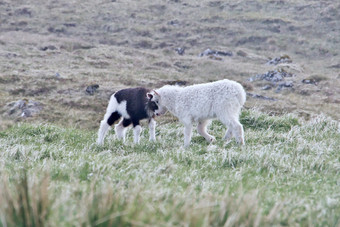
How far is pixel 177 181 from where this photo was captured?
199 inches

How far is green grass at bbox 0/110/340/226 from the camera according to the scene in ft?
9.23

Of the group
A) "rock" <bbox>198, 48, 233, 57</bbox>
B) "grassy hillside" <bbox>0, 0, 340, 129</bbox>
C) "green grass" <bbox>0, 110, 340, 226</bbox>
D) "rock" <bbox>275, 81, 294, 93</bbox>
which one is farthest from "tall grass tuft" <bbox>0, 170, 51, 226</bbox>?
"rock" <bbox>198, 48, 233, 57</bbox>

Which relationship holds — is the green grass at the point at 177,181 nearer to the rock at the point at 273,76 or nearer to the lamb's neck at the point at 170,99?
the lamb's neck at the point at 170,99

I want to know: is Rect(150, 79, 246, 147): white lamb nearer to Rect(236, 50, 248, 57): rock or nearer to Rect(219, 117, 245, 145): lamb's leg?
Rect(219, 117, 245, 145): lamb's leg

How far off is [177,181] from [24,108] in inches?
833

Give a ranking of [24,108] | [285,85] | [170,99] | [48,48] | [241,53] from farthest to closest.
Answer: [241,53] < [48,48] < [285,85] < [24,108] < [170,99]

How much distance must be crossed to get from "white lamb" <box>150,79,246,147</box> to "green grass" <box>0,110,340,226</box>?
47 cm

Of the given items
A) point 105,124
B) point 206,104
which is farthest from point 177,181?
point 105,124

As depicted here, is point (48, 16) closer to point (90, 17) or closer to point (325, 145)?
point (90, 17)

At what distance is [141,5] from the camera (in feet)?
236

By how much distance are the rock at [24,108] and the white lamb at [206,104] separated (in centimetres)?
1587

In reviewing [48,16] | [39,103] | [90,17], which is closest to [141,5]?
[90,17]

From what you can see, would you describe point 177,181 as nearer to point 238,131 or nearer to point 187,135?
point 238,131

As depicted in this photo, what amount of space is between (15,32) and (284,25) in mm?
40080
